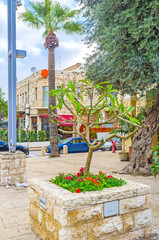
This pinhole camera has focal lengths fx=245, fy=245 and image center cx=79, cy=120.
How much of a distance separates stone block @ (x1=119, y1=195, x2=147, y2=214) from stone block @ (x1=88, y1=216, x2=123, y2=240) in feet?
0.46

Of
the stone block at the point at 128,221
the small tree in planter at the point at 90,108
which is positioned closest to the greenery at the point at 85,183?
the small tree in planter at the point at 90,108

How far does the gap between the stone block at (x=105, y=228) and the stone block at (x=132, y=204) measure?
14 cm

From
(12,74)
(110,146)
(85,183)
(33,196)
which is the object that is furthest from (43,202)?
(110,146)

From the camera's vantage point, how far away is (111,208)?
3.39 m

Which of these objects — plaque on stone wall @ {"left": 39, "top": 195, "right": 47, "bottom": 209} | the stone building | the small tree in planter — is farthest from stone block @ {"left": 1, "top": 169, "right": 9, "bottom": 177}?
the stone building

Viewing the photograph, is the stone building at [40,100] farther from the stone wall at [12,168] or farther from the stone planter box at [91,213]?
the stone planter box at [91,213]

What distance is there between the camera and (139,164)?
31.1 ft

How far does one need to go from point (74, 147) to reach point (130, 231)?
15.9 metres

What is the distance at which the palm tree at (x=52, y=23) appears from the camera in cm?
1577

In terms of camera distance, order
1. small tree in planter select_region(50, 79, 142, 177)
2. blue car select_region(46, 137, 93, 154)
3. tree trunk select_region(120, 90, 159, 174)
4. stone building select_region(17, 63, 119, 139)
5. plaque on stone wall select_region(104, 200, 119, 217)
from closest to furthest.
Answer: plaque on stone wall select_region(104, 200, 119, 217) → small tree in planter select_region(50, 79, 142, 177) → tree trunk select_region(120, 90, 159, 174) → blue car select_region(46, 137, 93, 154) → stone building select_region(17, 63, 119, 139)

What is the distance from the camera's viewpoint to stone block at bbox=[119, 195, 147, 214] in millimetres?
3484

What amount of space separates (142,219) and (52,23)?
1531cm

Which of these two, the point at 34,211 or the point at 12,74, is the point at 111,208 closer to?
the point at 34,211

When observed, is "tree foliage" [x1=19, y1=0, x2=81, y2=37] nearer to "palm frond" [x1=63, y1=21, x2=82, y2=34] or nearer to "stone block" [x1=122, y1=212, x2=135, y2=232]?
"palm frond" [x1=63, y1=21, x2=82, y2=34]
